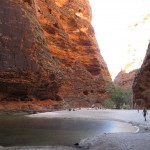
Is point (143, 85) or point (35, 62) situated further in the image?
point (143, 85)

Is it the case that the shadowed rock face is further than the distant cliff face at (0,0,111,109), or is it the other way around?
the shadowed rock face

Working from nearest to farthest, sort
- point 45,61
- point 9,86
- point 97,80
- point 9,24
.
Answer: point 9,86 → point 9,24 → point 45,61 → point 97,80

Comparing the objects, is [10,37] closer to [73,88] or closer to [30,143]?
[30,143]

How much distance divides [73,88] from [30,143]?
220ft

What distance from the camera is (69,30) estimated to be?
95.6 metres

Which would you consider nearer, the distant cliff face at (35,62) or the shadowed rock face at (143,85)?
the distant cliff face at (35,62)

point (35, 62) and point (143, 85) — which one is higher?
point (35, 62)

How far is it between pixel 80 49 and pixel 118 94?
26995 mm

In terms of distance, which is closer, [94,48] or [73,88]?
[73,88]

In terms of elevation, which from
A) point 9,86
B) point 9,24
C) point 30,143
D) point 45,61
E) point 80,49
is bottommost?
point 30,143

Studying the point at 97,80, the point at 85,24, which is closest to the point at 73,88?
the point at 97,80

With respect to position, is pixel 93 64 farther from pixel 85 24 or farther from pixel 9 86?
pixel 9 86

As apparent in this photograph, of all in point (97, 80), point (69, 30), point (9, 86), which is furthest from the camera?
point (69, 30)

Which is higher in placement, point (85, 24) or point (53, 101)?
point (85, 24)
